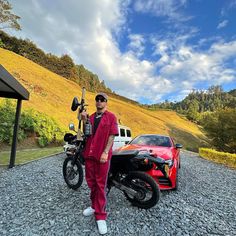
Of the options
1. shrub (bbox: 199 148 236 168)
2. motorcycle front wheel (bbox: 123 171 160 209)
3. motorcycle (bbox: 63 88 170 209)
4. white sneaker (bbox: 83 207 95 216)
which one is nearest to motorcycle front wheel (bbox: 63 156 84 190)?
motorcycle (bbox: 63 88 170 209)

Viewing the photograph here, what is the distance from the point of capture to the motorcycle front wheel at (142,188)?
152 inches

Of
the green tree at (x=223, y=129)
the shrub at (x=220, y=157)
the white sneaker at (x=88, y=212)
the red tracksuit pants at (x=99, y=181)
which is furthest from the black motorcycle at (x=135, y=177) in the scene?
the green tree at (x=223, y=129)

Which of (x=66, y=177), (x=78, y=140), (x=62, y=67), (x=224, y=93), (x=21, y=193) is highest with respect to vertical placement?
(x=224, y=93)

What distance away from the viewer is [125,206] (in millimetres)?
4250

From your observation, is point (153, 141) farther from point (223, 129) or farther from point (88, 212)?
point (223, 129)

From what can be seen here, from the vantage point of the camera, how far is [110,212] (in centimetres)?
400

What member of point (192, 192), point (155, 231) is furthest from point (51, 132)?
point (155, 231)

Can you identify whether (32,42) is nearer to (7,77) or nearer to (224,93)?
(7,77)

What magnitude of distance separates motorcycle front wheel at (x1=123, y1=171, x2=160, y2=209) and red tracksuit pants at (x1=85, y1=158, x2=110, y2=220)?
719 mm

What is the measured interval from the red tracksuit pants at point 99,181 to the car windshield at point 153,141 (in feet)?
11.7

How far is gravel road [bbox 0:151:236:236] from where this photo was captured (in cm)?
339

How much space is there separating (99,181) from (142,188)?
0.97m

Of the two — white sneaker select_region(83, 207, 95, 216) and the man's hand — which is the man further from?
white sneaker select_region(83, 207, 95, 216)

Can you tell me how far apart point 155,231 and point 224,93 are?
162 m
